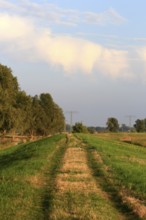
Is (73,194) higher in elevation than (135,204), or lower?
Answer: higher

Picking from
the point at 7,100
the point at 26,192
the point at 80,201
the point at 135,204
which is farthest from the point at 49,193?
the point at 7,100

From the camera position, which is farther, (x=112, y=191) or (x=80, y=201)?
(x=112, y=191)

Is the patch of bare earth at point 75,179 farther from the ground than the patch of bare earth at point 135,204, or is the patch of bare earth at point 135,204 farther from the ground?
the patch of bare earth at point 75,179

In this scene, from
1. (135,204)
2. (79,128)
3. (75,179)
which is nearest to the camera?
(135,204)

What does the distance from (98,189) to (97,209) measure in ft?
9.53

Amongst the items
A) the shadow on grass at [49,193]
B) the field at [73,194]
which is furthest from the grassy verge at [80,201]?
the shadow on grass at [49,193]

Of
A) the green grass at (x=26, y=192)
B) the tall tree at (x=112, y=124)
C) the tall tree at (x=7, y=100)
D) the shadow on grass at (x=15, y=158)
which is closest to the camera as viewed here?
the green grass at (x=26, y=192)

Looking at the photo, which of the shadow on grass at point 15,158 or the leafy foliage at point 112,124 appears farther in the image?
the leafy foliage at point 112,124

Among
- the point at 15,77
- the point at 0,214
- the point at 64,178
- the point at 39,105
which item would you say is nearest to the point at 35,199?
the point at 0,214

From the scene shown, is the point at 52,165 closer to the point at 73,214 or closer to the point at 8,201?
the point at 8,201

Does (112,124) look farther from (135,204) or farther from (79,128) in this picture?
(135,204)

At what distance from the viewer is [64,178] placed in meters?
15.3

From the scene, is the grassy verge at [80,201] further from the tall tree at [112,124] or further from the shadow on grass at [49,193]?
the tall tree at [112,124]

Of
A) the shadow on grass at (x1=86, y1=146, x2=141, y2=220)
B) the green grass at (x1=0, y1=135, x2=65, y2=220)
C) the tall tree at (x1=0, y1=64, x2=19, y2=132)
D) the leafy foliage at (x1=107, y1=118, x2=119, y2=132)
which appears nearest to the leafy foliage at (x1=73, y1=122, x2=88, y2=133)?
the leafy foliage at (x1=107, y1=118, x2=119, y2=132)
